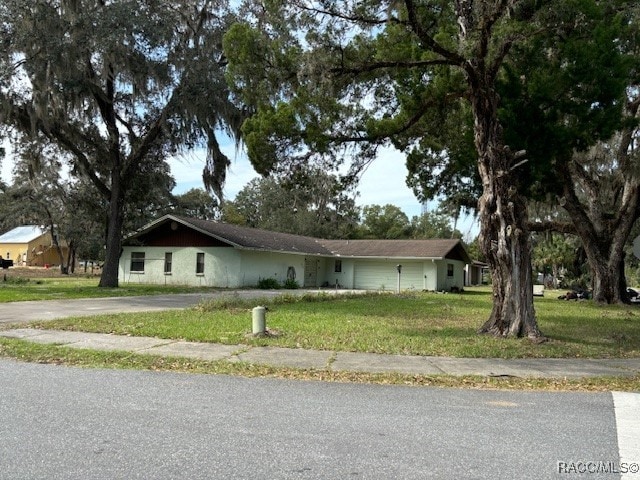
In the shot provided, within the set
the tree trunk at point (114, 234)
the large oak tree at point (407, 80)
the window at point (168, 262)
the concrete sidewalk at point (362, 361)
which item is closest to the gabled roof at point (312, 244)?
the window at point (168, 262)

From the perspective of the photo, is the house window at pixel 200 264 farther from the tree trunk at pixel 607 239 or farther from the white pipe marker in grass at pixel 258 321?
the white pipe marker in grass at pixel 258 321

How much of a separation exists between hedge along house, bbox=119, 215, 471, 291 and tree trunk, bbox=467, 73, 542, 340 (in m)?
19.6

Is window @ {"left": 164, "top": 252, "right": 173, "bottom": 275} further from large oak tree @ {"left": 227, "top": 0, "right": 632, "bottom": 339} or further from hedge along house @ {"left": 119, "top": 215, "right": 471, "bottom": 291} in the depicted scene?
large oak tree @ {"left": 227, "top": 0, "right": 632, "bottom": 339}

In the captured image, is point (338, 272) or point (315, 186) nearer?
point (315, 186)

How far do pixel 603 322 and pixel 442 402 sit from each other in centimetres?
1223

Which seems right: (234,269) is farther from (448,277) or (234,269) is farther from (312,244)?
(448,277)

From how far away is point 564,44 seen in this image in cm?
1281

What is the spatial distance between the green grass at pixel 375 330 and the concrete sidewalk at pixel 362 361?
1.59ft

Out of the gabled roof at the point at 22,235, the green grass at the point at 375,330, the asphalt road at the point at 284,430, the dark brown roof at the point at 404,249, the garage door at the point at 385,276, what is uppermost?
the gabled roof at the point at 22,235

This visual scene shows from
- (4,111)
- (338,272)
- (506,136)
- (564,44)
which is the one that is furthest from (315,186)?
(338,272)

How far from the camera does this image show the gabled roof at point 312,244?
31234 millimetres

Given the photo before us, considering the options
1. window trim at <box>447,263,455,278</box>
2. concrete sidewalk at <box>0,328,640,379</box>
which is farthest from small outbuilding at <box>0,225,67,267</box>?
concrete sidewalk at <box>0,328,640,379</box>

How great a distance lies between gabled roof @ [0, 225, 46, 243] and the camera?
205 ft

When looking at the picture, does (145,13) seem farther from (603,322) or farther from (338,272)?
(338,272)
